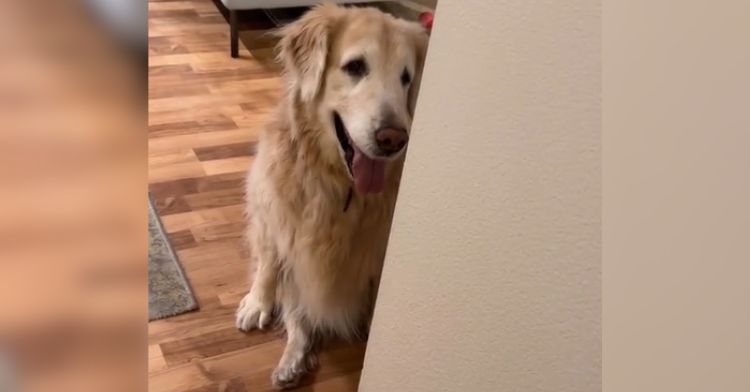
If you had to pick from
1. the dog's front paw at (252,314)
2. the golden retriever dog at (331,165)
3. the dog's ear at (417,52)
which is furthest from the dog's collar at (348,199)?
the dog's front paw at (252,314)

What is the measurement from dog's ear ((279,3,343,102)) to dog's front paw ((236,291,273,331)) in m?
0.56

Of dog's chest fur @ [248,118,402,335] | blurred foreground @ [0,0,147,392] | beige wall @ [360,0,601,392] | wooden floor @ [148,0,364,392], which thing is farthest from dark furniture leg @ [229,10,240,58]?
blurred foreground @ [0,0,147,392]

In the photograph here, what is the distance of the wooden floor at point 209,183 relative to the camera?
1578 millimetres

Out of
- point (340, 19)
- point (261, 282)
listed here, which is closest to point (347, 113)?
point (340, 19)

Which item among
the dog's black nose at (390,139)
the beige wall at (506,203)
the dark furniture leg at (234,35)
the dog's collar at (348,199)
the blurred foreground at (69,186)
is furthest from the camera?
the dark furniture leg at (234,35)

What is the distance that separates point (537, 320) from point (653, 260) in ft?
0.78

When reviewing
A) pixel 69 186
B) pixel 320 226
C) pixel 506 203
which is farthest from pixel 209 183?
pixel 69 186

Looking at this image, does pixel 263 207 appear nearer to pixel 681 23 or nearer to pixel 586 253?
pixel 586 253

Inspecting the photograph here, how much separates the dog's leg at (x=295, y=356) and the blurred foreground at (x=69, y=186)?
116 centimetres

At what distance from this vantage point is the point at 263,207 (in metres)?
1.69

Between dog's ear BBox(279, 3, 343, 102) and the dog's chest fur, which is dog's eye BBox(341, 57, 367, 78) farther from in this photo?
the dog's chest fur

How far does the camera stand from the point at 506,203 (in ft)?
2.09

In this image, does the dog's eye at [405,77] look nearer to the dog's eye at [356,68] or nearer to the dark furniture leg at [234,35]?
the dog's eye at [356,68]

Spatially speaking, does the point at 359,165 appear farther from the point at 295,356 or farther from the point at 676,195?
the point at 676,195
